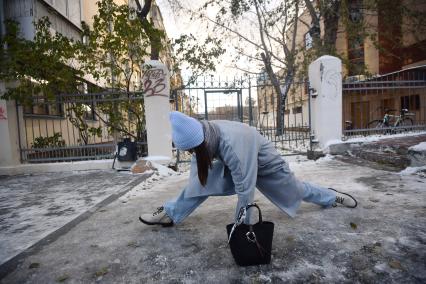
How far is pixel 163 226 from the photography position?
9.79ft

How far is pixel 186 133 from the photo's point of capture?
6.89 ft

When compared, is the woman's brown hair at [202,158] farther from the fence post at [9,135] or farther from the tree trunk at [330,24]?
the tree trunk at [330,24]

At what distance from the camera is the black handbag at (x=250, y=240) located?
1.99 m

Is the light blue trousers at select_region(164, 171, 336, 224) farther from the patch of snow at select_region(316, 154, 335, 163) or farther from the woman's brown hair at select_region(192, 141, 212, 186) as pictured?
the patch of snow at select_region(316, 154, 335, 163)

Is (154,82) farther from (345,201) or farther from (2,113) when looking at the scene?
(345,201)

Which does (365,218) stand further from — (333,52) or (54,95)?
(333,52)

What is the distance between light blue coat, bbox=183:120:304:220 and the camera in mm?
2146

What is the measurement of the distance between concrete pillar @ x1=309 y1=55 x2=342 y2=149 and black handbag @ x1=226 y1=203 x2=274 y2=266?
20.5 feet

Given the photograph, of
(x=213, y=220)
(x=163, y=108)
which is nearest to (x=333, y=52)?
(x=163, y=108)

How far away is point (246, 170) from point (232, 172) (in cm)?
10

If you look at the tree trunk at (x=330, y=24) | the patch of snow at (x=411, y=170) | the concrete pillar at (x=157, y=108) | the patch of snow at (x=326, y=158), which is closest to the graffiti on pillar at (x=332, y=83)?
the patch of snow at (x=326, y=158)

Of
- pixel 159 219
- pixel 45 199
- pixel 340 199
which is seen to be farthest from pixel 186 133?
pixel 45 199

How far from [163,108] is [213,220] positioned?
14.3ft

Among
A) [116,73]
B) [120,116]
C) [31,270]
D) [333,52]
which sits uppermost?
[333,52]
